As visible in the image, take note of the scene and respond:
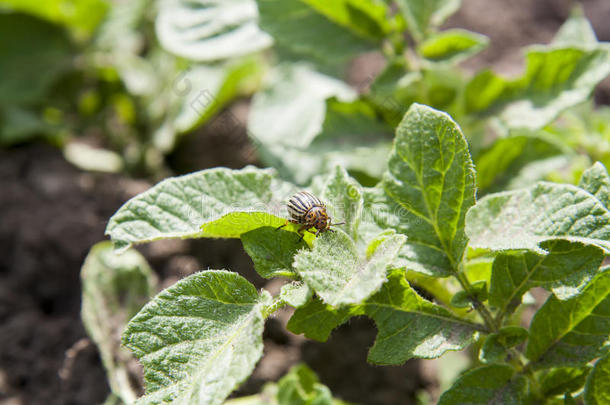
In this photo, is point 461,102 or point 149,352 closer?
point 149,352

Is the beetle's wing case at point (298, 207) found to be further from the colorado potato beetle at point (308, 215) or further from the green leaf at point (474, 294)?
the green leaf at point (474, 294)

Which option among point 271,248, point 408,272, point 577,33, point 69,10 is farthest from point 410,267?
point 69,10

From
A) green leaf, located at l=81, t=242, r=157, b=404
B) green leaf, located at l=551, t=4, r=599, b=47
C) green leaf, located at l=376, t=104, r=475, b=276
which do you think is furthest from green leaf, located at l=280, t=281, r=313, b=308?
green leaf, located at l=551, t=4, r=599, b=47

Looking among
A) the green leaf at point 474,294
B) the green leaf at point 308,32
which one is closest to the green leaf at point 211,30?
the green leaf at point 308,32

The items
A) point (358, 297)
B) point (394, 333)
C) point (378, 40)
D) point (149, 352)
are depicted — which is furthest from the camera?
point (378, 40)

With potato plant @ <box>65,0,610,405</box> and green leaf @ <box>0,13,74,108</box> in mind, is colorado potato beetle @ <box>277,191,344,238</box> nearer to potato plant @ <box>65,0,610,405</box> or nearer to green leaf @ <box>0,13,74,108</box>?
potato plant @ <box>65,0,610,405</box>

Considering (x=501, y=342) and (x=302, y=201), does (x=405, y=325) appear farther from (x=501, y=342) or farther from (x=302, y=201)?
(x=302, y=201)

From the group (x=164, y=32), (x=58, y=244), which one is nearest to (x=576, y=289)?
(x=164, y=32)

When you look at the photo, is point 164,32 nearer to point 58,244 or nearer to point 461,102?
point 58,244
